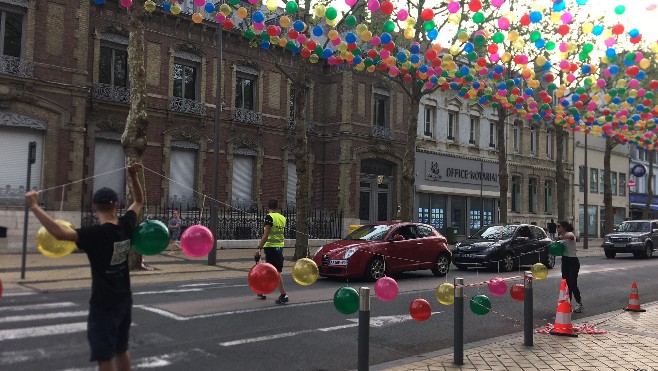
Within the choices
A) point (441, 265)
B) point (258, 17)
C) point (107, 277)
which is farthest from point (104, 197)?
point (441, 265)

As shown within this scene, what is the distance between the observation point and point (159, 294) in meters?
11.0

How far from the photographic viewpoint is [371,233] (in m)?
14.4

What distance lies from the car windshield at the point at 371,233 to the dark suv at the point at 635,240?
50.7 ft

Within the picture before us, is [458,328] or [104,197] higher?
[104,197]

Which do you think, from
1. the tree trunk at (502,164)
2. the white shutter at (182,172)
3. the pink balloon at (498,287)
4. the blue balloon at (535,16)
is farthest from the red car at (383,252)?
the tree trunk at (502,164)

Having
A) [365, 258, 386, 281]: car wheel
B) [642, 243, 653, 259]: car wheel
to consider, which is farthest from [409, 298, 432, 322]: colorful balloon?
[642, 243, 653, 259]: car wheel

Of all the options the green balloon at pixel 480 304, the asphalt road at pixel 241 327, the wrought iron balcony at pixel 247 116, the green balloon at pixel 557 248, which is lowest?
the asphalt road at pixel 241 327

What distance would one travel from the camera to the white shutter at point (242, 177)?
2659 cm

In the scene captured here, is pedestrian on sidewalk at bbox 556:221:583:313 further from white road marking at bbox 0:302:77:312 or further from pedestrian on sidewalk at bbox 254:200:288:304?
white road marking at bbox 0:302:77:312

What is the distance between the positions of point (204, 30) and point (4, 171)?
10737mm

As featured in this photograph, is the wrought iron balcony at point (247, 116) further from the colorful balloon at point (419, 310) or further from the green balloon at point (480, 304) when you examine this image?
the colorful balloon at point (419, 310)

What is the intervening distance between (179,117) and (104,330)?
70.9 ft

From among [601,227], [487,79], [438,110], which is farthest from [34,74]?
[601,227]

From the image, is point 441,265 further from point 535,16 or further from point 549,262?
point 535,16
